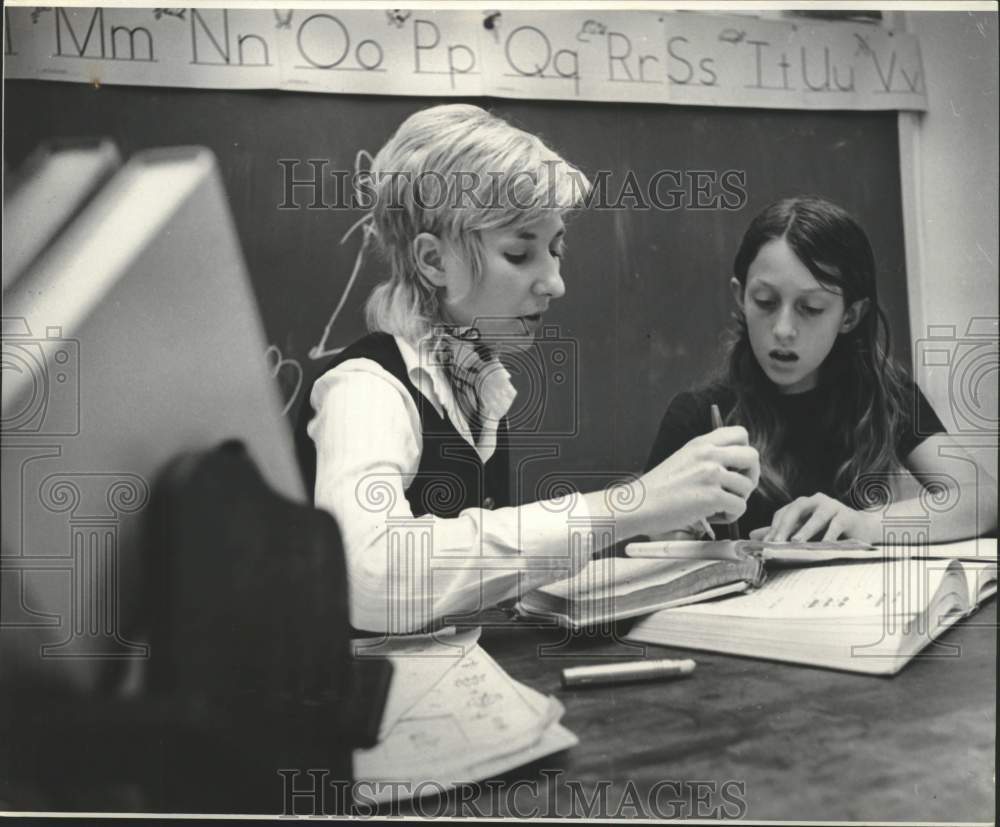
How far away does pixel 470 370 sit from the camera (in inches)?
76.4

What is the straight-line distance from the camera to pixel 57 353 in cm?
200

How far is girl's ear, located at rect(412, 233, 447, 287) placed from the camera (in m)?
1.95

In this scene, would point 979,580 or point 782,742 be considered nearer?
point 782,742

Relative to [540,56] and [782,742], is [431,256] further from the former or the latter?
[782,742]

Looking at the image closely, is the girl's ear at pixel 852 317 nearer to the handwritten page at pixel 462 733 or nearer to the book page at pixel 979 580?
the book page at pixel 979 580

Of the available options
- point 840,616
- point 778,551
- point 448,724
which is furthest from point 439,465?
point 840,616

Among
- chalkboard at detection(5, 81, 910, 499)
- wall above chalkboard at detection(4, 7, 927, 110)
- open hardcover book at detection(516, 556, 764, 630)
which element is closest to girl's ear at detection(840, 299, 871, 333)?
chalkboard at detection(5, 81, 910, 499)

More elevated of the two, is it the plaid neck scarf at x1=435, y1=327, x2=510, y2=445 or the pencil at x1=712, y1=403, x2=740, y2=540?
the plaid neck scarf at x1=435, y1=327, x2=510, y2=445

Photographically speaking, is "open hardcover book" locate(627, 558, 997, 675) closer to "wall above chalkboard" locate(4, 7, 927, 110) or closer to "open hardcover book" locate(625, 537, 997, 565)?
"open hardcover book" locate(625, 537, 997, 565)

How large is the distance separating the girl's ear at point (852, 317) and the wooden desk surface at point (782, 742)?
690mm

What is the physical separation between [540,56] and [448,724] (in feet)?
4.46

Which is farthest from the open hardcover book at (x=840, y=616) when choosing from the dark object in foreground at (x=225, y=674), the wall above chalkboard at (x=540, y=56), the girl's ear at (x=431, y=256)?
the wall above chalkboard at (x=540, y=56)

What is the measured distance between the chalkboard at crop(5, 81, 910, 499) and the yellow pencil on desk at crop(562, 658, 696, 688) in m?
0.37

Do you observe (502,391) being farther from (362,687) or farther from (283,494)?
(362,687)
